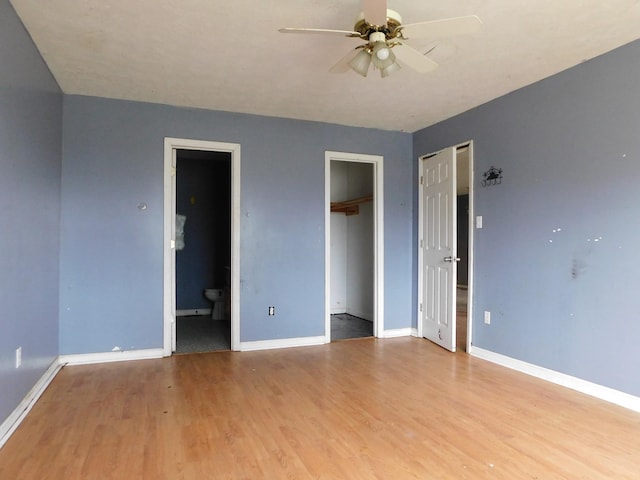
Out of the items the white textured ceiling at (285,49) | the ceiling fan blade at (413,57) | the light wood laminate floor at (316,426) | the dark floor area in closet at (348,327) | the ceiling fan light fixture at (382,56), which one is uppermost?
the white textured ceiling at (285,49)

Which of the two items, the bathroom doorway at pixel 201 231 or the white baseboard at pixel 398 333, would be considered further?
the bathroom doorway at pixel 201 231

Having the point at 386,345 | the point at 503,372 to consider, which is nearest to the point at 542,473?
the point at 503,372

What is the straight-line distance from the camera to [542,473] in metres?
1.89

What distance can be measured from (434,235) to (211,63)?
2808 mm

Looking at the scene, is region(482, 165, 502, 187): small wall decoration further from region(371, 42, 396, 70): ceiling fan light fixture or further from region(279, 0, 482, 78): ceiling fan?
region(371, 42, 396, 70): ceiling fan light fixture

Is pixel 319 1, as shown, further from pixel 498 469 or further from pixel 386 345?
pixel 386 345

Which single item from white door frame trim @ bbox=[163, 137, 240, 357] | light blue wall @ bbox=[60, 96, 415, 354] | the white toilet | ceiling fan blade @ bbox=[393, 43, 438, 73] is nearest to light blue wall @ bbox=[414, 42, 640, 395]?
light blue wall @ bbox=[60, 96, 415, 354]

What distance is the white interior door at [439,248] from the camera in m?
4.04

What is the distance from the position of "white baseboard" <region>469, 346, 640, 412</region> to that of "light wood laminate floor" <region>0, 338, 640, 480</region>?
0.25 ft

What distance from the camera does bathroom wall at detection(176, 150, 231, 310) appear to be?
6.14 meters

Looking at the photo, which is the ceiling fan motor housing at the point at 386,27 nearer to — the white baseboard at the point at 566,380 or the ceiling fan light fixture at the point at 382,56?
the ceiling fan light fixture at the point at 382,56

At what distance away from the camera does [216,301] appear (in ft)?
18.9

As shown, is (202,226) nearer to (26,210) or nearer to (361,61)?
(26,210)

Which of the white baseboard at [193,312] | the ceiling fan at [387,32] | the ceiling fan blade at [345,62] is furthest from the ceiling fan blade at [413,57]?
the white baseboard at [193,312]
